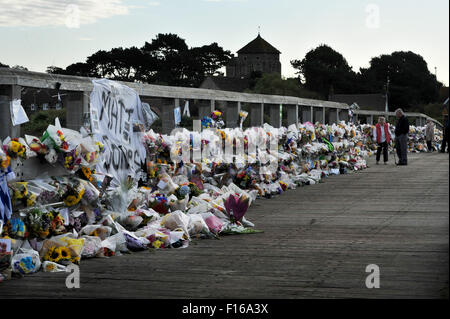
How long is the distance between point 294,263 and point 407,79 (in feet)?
351

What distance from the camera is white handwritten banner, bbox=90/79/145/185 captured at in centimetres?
935

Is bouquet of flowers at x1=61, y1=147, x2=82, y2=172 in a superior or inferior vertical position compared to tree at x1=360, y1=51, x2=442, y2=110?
inferior

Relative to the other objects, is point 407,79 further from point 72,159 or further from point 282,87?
point 72,159

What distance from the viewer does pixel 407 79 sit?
365 ft

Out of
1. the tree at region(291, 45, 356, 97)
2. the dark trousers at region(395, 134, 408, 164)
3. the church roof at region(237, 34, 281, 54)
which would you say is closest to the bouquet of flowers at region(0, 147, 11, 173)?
the dark trousers at region(395, 134, 408, 164)

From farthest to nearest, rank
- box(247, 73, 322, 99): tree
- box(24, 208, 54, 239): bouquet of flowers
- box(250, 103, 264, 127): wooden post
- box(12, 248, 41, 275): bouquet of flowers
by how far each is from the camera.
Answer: box(247, 73, 322, 99): tree, box(250, 103, 264, 127): wooden post, box(24, 208, 54, 239): bouquet of flowers, box(12, 248, 41, 275): bouquet of flowers

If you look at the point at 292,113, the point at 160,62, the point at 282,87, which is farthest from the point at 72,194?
the point at 282,87

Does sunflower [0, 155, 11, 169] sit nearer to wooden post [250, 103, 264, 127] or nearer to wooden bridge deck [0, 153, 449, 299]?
wooden bridge deck [0, 153, 449, 299]

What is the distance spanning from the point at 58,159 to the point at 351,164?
14.0m

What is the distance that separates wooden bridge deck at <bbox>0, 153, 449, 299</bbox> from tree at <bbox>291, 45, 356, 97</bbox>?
11275 centimetres

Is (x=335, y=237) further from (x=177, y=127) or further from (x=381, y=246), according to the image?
(x=177, y=127)

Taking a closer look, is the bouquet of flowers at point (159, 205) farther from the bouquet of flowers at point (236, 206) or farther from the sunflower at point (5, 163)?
the sunflower at point (5, 163)

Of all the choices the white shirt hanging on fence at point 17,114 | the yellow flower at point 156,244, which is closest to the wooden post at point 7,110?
the white shirt hanging on fence at point 17,114
